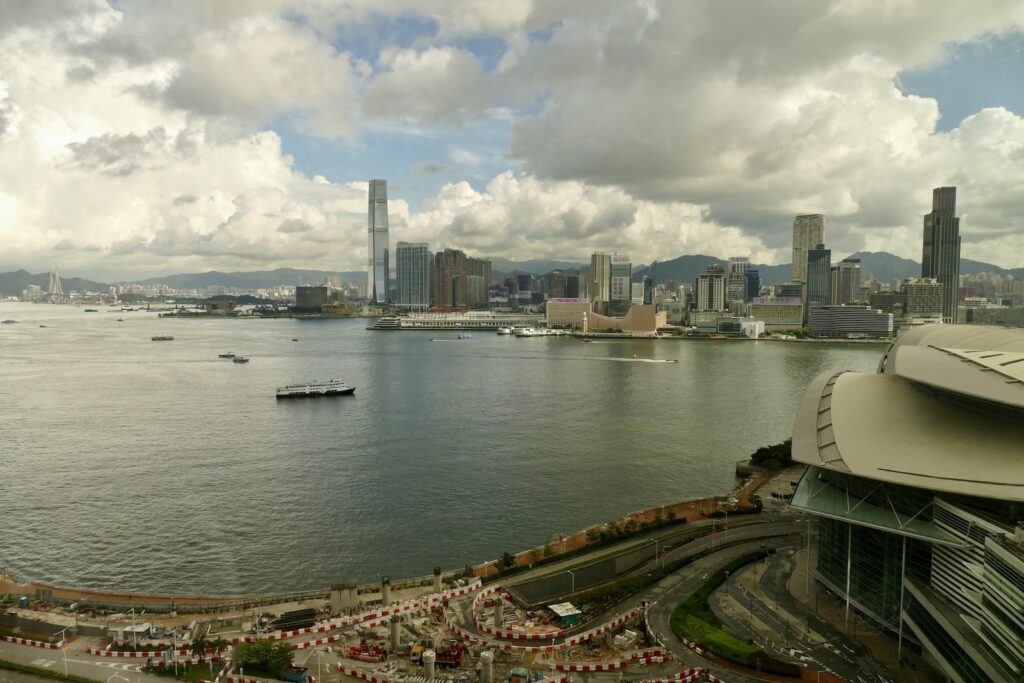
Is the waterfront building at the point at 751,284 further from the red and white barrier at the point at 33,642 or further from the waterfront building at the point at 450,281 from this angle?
the red and white barrier at the point at 33,642

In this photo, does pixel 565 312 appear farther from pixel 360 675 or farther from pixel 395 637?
pixel 360 675

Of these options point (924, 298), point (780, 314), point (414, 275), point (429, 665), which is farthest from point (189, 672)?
point (414, 275)

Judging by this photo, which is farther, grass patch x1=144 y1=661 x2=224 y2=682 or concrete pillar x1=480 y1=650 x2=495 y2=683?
grass patch x1=144 y1=661 x2=224 y2=682

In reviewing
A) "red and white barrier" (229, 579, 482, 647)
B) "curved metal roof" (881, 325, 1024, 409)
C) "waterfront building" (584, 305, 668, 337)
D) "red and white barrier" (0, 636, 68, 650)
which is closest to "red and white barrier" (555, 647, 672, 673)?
"red and white barrier" (229, 579, 482, 647)

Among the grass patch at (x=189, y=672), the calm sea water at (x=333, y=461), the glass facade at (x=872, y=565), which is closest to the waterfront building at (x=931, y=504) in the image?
the glass facade at (x=872, y=565)

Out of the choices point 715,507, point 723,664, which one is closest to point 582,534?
point 715,507

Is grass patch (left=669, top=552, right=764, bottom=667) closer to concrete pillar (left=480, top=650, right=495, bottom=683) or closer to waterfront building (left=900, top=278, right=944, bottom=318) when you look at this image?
concrete pillar (left=480, top=650, right=495, bottom=683)
